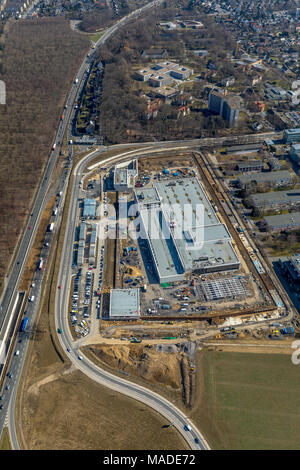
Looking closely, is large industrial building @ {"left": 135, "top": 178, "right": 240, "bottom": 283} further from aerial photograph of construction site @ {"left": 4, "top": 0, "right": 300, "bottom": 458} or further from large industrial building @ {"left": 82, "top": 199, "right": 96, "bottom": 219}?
large industrial building @ {"left": 82, "top": 199, "right": 96, "bottom": 219}

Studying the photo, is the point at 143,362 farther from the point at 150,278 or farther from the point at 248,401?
the point at 150,278

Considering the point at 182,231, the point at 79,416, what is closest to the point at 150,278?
the point at 182,231

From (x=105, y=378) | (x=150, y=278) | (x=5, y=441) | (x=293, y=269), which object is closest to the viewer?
(x=5, y=441)

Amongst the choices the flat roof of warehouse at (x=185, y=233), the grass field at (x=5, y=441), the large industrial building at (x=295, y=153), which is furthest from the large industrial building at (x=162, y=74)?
the grass field at (x=5, y=441)

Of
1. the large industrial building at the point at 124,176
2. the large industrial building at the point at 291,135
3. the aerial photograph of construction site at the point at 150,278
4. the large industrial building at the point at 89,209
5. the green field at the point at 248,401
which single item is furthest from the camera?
the large industrial building at the point at 291,135

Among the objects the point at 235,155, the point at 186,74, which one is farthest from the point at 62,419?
the point at 186,74

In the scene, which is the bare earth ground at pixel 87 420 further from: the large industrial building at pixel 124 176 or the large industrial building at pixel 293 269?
the large industrial building at pixel 124 176
